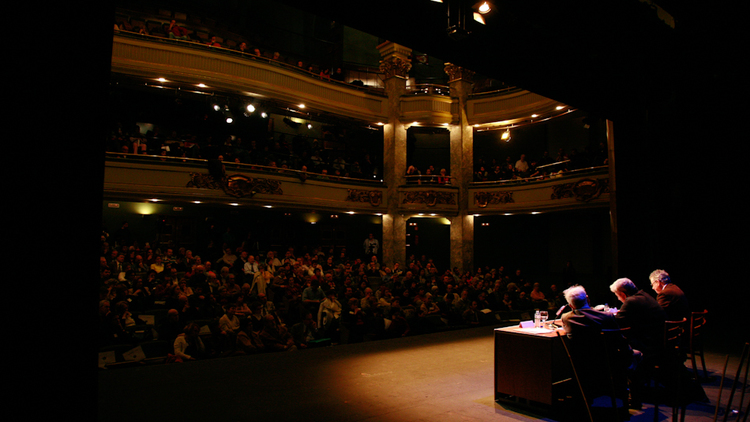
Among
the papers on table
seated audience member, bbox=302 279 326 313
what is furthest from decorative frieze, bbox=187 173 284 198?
the papers on table

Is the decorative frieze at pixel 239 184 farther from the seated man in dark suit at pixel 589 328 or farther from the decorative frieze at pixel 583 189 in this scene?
the seated man in dark suit at pixel 589 328

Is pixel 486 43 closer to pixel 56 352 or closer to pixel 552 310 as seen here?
pixel 56 352

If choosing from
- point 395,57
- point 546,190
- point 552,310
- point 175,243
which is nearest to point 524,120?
point 546,190

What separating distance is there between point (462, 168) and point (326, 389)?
1182 centimetres

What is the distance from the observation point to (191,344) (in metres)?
5.55

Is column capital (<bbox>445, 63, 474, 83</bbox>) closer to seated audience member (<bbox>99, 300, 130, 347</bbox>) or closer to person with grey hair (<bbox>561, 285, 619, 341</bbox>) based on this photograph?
seated audience member (<bbox>99, 300, 130, 347</bbox>)

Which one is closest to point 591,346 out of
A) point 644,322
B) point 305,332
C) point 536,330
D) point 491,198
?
point 536,330

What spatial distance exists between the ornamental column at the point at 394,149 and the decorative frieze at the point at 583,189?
4.75 metres

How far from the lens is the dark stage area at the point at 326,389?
3.57m

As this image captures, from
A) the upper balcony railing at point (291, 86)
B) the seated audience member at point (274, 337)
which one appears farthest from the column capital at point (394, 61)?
the seated audience member at point (274, 337)

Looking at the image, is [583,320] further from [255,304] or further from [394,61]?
[394,61]

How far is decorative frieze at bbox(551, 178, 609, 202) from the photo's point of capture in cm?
1169

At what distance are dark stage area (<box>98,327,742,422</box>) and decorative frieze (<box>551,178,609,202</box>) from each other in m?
6.27

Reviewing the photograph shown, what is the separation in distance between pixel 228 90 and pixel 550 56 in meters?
9.35
